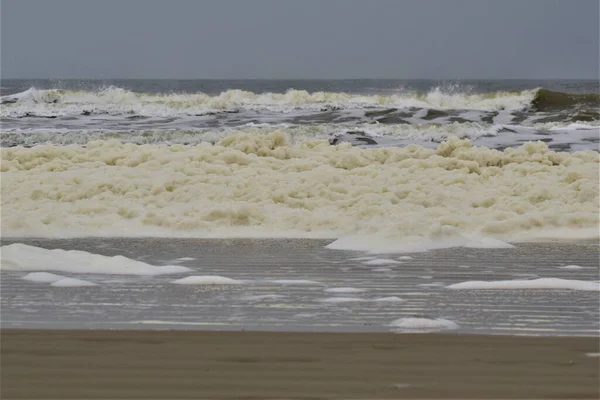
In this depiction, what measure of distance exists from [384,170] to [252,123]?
36.6 ft

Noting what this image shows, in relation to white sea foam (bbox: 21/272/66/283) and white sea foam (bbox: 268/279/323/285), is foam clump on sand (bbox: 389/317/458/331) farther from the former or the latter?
white sea foam (bbox: 21/272/66/283)

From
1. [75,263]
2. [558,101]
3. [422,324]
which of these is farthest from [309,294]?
[558,101]

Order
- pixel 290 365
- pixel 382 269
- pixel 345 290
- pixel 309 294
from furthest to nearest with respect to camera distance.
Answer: pixel 382 269, pixel 345 290, pixel 309 294, pixel 290 365

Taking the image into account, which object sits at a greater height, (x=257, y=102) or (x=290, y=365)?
(x=257, y=102)

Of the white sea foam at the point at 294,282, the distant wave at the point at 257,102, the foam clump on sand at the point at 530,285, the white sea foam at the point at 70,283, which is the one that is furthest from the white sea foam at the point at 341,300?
the distant wave at the point at 257,102

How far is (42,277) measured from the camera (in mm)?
4609

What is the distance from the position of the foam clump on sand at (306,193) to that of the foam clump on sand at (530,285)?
1107 millimetres

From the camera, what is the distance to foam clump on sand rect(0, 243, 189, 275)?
4.84m

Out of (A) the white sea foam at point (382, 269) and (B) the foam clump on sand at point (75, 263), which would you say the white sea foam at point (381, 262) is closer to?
(A) the white sea foam at point (382, 269)

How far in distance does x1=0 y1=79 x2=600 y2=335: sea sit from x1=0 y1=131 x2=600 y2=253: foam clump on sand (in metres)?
0.02

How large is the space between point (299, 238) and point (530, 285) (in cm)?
205

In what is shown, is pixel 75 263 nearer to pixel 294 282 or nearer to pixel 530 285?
pixel 294 282

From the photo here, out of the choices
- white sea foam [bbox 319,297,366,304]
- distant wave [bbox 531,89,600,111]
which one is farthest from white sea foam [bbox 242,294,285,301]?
distant wave [bbox 531,89,600,111]

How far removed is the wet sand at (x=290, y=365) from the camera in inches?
103
